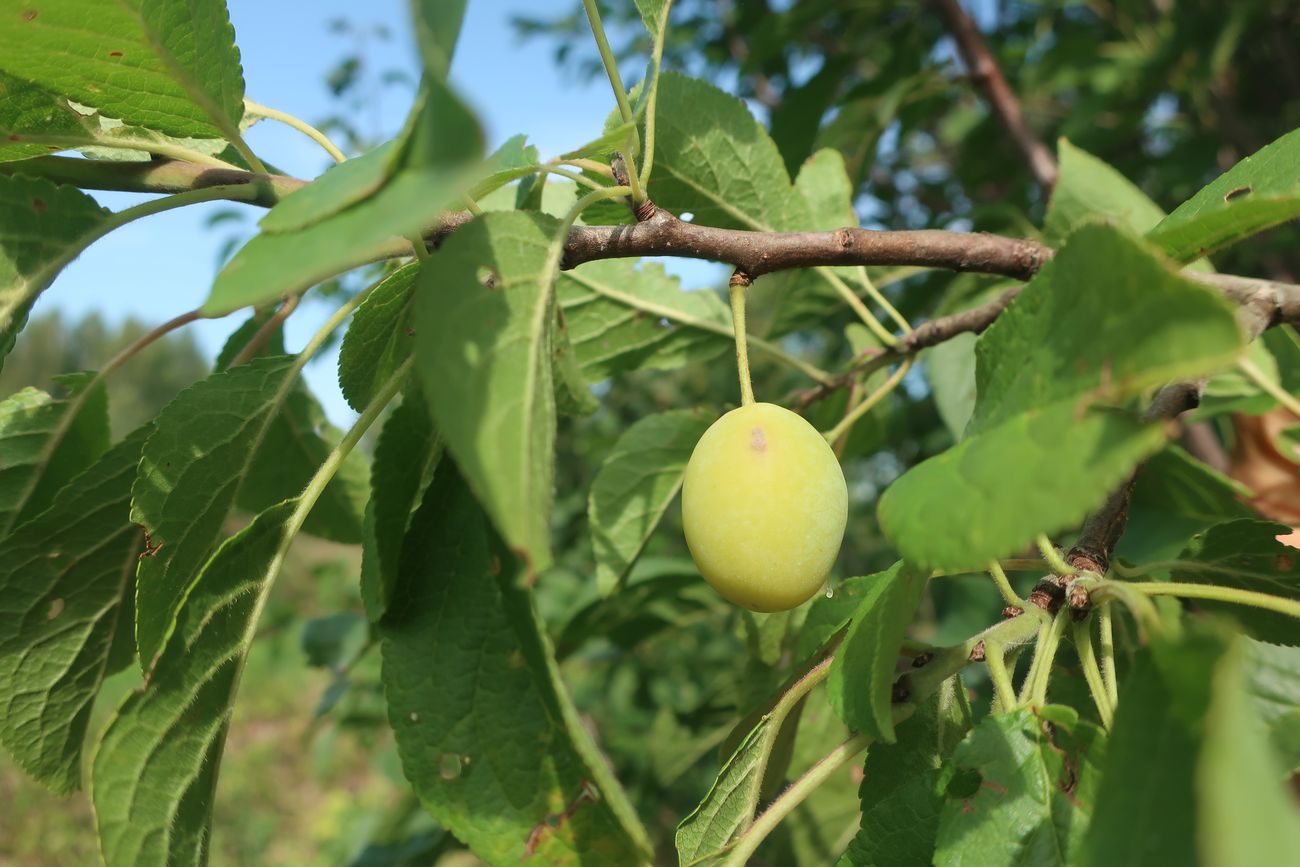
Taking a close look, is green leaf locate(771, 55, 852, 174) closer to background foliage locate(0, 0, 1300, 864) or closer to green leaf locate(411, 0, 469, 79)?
background foliage locate(0, 0, 1300, 864)

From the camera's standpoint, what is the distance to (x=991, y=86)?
72.2 inches

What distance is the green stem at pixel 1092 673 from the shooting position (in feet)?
2.04

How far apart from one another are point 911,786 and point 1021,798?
76 mm

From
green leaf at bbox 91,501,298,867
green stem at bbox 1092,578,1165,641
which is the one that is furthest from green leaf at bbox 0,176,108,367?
green stem at bbox 1092,578,1165,641

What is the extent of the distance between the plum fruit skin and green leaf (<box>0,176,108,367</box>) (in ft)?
1.78

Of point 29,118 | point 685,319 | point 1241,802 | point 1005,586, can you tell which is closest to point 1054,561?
point 1005,586

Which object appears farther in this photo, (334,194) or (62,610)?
(62,610)

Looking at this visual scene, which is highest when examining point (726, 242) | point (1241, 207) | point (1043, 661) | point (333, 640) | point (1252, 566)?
point (726, 242)

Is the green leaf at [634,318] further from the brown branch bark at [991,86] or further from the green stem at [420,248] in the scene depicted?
the brown branch bark at [991,86]

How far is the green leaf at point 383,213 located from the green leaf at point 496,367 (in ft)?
0.22

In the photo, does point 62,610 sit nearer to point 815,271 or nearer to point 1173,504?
point 815,271

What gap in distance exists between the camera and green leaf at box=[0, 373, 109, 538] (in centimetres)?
90

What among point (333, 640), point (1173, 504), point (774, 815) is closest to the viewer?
point (774, 815)

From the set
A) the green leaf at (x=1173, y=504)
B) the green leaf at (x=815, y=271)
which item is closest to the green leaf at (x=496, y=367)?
the green leaf at (x=815, y=271)
